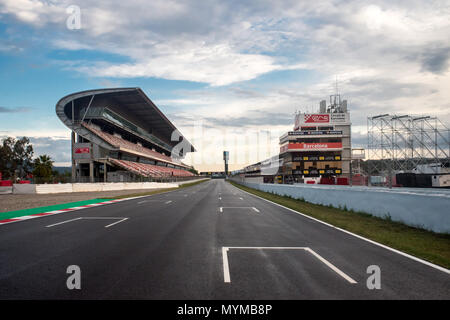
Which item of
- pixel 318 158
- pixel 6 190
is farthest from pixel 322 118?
pixel 6 190

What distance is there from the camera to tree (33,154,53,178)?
217 ft

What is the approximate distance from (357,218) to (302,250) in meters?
6.51

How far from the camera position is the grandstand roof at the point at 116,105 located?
147 feet

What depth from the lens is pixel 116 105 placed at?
57.2 metres

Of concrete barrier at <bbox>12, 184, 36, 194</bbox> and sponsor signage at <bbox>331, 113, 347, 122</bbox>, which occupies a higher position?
sponsor signage at <bbox>331, 113, 347, 122</bbox>

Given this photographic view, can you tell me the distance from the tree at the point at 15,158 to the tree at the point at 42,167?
213 centimetres

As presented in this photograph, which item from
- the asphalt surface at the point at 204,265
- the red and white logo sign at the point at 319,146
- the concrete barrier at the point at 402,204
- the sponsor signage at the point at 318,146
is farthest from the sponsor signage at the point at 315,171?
the asphalt surface at the point at 204,265

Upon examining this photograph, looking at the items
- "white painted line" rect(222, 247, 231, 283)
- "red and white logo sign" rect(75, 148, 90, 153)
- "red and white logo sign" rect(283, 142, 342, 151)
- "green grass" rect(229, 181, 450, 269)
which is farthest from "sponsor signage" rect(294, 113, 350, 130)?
"white painted line" rect(222, 247, 231, 283)

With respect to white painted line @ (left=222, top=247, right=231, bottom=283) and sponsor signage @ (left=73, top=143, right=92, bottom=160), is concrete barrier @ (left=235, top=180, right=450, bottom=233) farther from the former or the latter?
sponsor signage @ (left=73, top=143, right=92, bottom=160)

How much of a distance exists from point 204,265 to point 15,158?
78.7 m

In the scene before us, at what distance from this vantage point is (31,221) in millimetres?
10828

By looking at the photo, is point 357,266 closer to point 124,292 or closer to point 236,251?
point 236,251

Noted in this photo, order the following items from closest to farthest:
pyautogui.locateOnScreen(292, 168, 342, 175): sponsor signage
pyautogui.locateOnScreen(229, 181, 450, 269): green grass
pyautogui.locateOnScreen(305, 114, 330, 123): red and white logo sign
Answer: pyautogui.locateOnScreen(229, 181, 450, 269): green grass < pyautogui.locateOnScreen(292, 168, 342, 175): sponsor signage < pyautogui.locateOnScreen(305, 114, 330, 123): red and white logo sign

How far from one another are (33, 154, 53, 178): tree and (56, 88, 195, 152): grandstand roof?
74.1 ft
